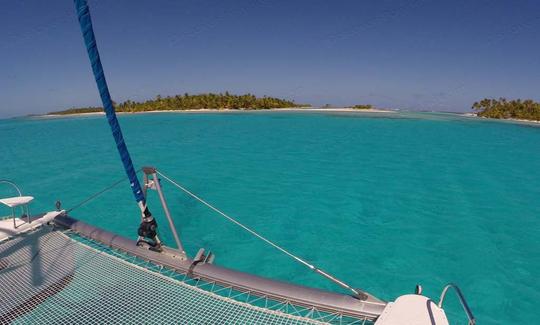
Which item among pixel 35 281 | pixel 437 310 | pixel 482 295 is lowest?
pixel 482 295

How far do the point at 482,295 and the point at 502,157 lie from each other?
2385cm

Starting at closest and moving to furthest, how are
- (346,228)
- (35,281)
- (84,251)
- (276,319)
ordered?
(276,319), (35,281), (84,251), (346,228)

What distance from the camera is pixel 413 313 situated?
12.1 feet

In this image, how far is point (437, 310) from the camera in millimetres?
3689

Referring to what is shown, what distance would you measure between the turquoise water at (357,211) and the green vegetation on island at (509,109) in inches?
3358

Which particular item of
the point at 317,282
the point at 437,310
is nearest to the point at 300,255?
the point at 317,282

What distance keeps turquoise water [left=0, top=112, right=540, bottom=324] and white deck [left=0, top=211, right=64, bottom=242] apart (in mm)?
3459

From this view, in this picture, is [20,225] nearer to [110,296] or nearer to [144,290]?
[110,296]

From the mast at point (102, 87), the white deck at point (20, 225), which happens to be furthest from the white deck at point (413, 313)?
the white deck at point (20, 225)

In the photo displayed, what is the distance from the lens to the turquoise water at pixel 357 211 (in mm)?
7938

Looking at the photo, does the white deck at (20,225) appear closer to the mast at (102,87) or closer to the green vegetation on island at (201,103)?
the mast at (102,87)

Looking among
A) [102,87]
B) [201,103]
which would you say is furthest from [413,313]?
[201,103]

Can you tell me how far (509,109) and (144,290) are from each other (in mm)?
123001

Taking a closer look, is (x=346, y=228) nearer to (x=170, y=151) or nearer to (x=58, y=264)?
(x=58, y=264)
